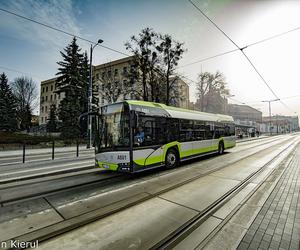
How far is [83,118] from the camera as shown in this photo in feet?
23.1

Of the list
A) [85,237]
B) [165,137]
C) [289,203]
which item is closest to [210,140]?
[165,137]

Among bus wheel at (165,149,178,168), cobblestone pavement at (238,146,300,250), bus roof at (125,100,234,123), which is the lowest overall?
cobblestone pavement at (238,146,300,250)

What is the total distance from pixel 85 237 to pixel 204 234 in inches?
78.4

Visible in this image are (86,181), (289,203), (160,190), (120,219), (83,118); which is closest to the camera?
(120,219)

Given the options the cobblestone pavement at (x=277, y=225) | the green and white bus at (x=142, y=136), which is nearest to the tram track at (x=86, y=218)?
the cobblestone pavement at (x=277, y=225)

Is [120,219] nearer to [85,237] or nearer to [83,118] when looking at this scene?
[85,237]

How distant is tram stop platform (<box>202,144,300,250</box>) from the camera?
2.61 meters

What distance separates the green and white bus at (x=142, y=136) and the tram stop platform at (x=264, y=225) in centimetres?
353

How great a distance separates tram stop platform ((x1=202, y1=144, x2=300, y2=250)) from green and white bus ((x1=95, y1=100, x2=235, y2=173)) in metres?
3.53

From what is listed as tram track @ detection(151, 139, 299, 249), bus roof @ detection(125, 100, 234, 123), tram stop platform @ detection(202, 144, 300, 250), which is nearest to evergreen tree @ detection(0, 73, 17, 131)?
bus roof @ detection(125, 100, 234, 123)

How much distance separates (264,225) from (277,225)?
0.23m

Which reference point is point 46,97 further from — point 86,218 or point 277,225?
point 277,225

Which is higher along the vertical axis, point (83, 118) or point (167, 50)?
point (167, 50)

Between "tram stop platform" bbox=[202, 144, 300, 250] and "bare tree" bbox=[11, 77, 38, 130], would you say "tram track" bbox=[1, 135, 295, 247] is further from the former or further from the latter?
"bare tree" bbox=[11, 77, 38, 130]
